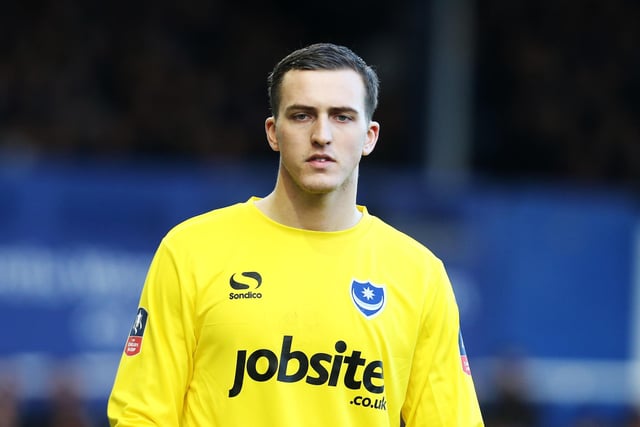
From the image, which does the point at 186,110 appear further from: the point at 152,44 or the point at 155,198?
the point at 155,198

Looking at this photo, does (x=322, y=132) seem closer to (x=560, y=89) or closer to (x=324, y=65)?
(x=324, y=65)

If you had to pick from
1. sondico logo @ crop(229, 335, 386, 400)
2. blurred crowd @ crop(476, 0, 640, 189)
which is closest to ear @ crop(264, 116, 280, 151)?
sondico logo @ crop(229, 335, 386, 400)

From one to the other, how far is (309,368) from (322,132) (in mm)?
691

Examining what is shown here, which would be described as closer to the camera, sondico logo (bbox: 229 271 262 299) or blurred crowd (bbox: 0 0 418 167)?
sondico logo (bbox: 229 271 262 299)

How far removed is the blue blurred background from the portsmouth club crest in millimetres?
6983

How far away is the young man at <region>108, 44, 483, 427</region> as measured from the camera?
13.2ft

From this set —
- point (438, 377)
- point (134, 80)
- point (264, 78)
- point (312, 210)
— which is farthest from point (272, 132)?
point (264, 78)

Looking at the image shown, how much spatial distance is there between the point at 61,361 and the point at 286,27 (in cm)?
700

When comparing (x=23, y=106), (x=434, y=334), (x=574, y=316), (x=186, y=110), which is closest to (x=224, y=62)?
(x=186, y=110)

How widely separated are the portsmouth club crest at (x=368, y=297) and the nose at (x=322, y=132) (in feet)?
1.51

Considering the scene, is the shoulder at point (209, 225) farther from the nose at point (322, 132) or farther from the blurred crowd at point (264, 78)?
the blurred crowd at point (264, 78)

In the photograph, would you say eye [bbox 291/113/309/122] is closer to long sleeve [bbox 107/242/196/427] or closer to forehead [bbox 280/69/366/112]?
forehead [bbox 280/69/366/112]

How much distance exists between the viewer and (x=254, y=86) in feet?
52.2

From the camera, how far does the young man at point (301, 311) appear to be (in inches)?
158
